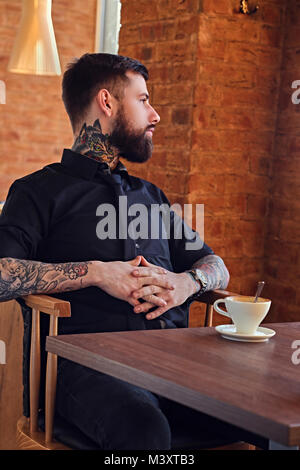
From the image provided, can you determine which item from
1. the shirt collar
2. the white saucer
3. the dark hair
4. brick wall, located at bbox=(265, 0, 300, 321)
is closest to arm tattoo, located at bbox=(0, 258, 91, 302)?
the shirt collar

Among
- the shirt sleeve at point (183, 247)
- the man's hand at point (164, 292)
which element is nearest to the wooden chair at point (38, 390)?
the man's hand at point (164, 292)

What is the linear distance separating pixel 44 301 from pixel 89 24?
4.37m

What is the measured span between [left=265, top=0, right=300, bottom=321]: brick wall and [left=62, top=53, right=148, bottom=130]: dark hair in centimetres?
124

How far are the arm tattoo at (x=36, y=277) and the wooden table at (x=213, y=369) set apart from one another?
378 millimetres

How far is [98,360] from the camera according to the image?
4.48 ft

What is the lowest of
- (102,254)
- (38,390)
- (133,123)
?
(38,390)

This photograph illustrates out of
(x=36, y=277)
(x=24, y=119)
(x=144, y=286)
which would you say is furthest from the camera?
(x=24, y=119)

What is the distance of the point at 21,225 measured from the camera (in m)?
1.96

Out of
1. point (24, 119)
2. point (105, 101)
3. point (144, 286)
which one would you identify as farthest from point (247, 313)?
point (24, 119)

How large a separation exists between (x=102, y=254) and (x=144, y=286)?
169mm

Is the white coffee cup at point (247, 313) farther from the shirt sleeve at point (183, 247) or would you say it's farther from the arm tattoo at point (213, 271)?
the shirt sleeve at point (183, 247)

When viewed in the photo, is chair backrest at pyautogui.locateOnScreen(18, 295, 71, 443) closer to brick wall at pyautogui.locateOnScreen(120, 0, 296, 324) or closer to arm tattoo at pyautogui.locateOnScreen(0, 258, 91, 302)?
arm tattoo at pyautogui.locateOnScreen(0, 258, 91, 302)

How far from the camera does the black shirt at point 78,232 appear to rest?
6.45ft

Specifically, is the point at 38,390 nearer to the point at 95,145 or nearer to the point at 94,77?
the point at 95,145
